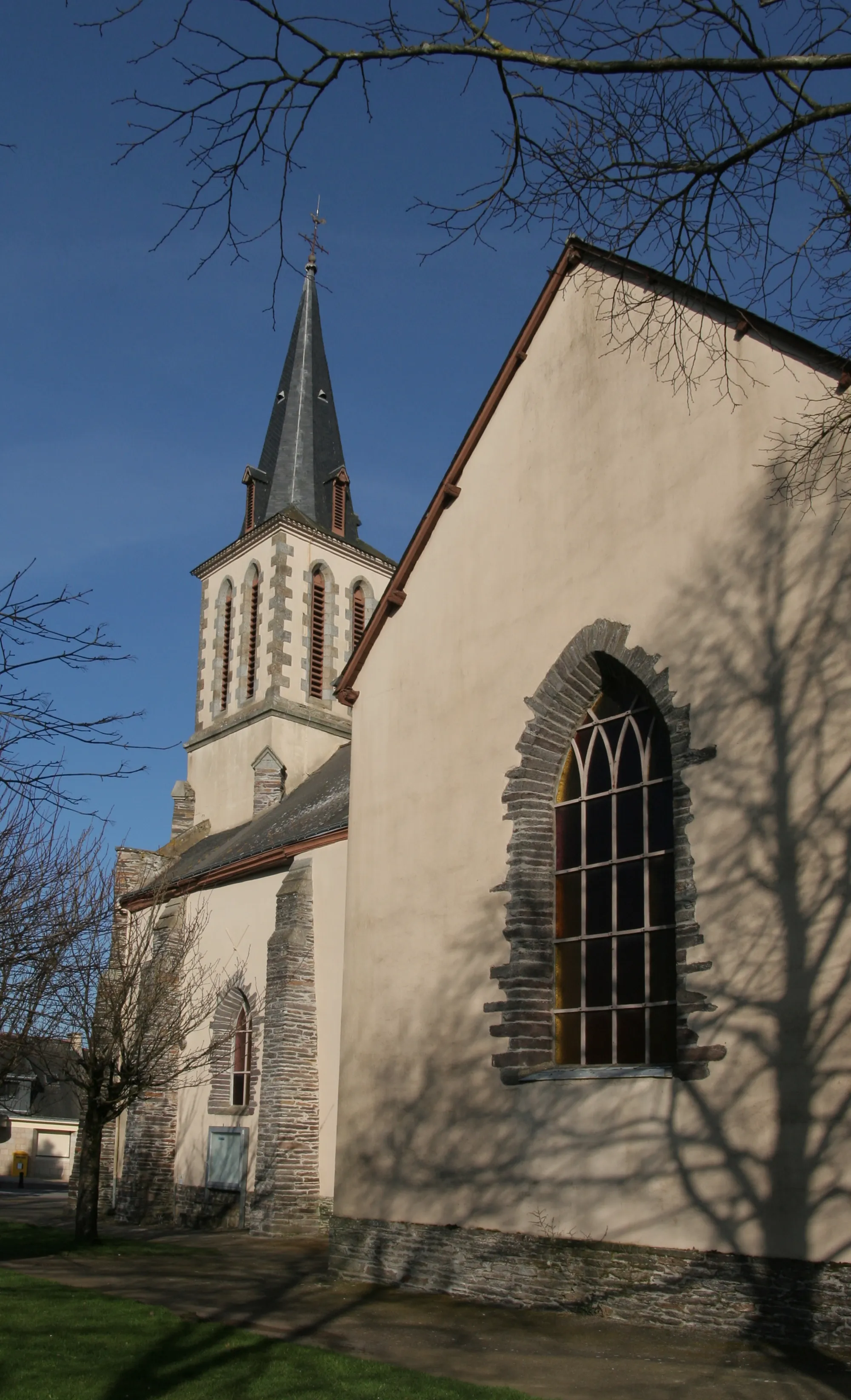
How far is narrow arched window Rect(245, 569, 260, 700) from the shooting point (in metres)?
30.9

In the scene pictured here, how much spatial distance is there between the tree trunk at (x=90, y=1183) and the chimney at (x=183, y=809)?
12535 millimetres

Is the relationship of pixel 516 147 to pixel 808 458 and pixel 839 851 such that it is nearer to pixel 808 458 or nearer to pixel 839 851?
pixel 808 458

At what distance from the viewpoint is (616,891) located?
10.9m

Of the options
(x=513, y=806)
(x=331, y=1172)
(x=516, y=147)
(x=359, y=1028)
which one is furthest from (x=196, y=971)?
(x=516, y=147)

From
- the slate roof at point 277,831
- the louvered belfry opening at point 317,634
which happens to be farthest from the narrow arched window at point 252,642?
the slate roof at point 277,831

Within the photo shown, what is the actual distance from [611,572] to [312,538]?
836 inches

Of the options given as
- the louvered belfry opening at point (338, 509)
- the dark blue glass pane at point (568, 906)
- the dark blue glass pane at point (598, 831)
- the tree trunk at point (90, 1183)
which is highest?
the louvered belfry opening at point (338, 509)

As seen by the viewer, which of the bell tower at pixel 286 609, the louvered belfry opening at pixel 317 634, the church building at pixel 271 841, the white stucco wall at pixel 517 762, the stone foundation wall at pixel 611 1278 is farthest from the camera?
the louvered belfry opening at pixel 317 634

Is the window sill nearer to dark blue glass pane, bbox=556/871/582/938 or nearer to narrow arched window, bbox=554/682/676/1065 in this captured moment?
narrow arched window, bbox=554/682/676/1065

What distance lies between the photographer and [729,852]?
951 cm

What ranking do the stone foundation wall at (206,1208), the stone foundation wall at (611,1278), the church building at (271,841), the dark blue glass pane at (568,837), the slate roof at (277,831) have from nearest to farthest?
the stone foundation wall at (611,1278) < the dark blue glass pane at (568,837) < the church building at (271,841) < the stone foundation wall at (206,1208) < the slate roof at (277,831)

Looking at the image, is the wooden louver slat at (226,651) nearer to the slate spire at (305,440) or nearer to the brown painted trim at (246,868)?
the slate spire at (305,440)

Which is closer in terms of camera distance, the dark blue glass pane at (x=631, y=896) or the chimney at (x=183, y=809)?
the dark blue glass pane at (x=631, y=896)

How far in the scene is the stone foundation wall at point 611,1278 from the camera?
27.0 feet
